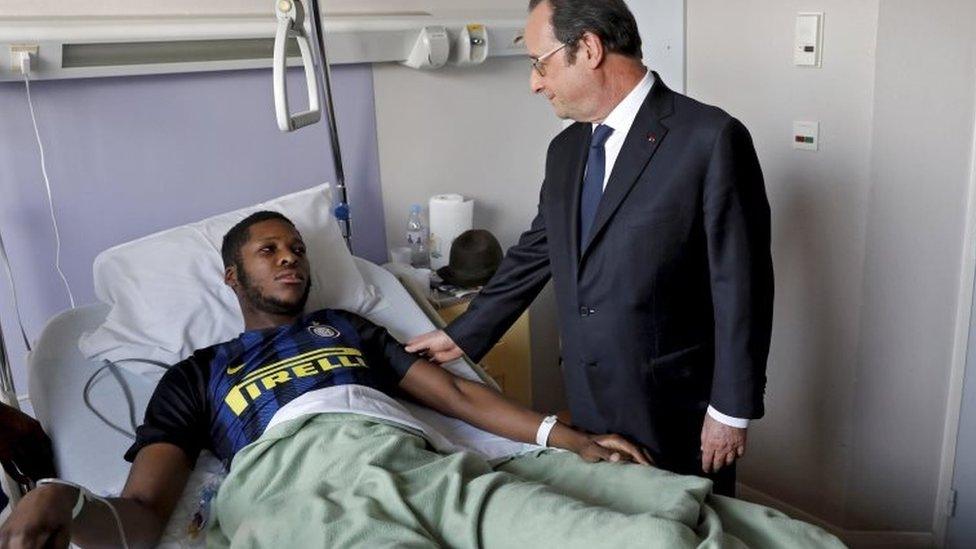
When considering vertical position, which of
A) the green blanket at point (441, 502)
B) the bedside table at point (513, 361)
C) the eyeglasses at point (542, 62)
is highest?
the eyeglasses at point (542, 62)

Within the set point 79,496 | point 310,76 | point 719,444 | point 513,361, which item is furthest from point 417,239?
point 79,496

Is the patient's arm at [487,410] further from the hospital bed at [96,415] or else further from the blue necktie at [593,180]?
the blue necktie at [593,180]

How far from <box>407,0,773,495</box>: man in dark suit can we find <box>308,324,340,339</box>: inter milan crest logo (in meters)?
0.56

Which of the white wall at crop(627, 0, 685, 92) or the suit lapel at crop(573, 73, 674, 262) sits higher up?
the white wall at crop(627, 0, 685, 92)

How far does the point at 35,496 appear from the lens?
1.46m

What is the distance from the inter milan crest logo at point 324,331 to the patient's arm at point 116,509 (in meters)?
0.43

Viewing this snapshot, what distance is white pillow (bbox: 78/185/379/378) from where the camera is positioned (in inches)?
85.7

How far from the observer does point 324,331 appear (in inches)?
85.8

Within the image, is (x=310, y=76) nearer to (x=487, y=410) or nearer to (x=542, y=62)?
(x=542, y=62)

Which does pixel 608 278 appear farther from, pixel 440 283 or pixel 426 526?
pixel 440 283

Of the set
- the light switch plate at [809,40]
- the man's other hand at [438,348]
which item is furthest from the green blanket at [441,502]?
the light switch plate at [809,40]

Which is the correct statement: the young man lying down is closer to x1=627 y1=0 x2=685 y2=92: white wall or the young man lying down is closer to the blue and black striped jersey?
the blue and black striped jersey

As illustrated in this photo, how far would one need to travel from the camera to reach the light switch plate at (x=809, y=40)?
229cm

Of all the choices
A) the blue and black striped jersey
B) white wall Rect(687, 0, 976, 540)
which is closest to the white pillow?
the blue and black striped jersey
